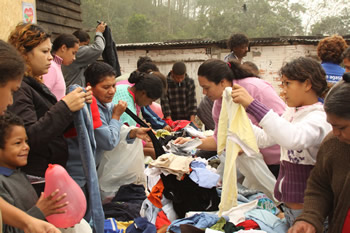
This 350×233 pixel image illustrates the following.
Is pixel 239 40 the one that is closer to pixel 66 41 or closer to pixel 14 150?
pixel 66 41

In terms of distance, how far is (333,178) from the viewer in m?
1.94

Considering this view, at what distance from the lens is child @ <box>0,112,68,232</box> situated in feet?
6.64

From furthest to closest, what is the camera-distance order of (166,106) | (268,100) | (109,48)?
(166,106), (109,48), (268,100)

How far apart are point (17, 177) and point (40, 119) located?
38 centimetres

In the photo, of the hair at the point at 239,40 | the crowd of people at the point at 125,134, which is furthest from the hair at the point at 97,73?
the hair at the point at 239,40

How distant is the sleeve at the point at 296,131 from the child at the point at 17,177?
1327mm

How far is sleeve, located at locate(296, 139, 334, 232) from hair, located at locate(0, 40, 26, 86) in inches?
66.6

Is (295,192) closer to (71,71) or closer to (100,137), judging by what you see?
(100,137)

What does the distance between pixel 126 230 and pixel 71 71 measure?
2.75 metres

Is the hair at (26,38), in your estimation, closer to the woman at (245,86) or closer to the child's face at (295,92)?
the woman at (245,86)

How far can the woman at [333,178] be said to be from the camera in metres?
1.79

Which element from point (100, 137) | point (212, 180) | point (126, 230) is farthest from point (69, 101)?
point (212, 180)

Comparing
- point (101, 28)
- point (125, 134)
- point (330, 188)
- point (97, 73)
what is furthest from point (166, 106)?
point (330, 188)

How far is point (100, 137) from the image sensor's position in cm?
324
